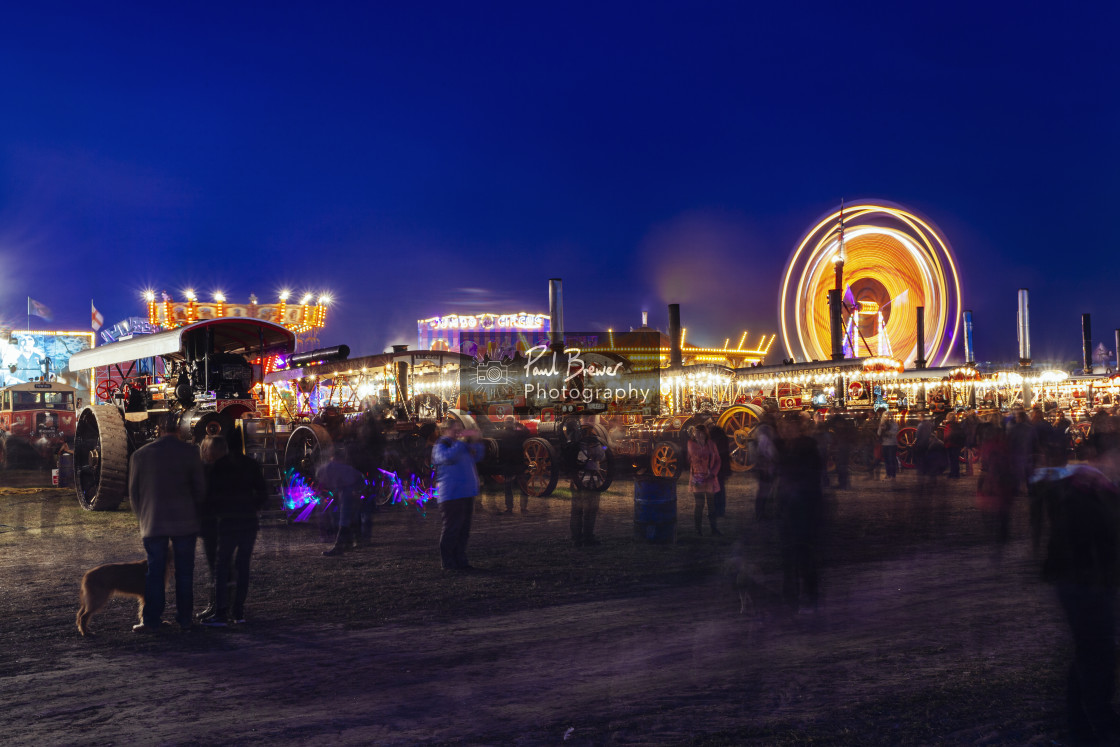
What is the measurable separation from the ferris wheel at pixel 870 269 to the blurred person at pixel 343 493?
32.3 m

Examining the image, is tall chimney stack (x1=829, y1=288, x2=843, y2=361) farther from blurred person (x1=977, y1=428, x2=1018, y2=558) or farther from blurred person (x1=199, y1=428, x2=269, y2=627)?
blurred person (x1=199, y1=428, x2=269, y2=627)

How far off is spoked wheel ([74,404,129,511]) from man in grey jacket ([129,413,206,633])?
6.94 m

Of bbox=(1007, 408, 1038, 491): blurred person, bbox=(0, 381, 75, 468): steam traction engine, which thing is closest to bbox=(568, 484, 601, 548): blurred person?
bbox=(1007, 408, 1038, 491): blurred person

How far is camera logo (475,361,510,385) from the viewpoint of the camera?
1670 cm

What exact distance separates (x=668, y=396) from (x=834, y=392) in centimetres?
938

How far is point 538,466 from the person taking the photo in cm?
1552

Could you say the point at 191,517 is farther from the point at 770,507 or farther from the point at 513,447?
the point at 513,447

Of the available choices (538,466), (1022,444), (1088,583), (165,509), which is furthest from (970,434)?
(165,509)

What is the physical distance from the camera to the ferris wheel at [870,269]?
130 feet

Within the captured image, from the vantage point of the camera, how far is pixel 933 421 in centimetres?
1911

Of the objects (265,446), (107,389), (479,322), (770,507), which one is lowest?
(770,507)

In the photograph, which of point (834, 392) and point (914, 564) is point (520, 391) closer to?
point (914, 564)

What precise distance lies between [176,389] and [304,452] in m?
1.98

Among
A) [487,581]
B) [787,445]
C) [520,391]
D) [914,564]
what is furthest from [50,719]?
[520,391]
